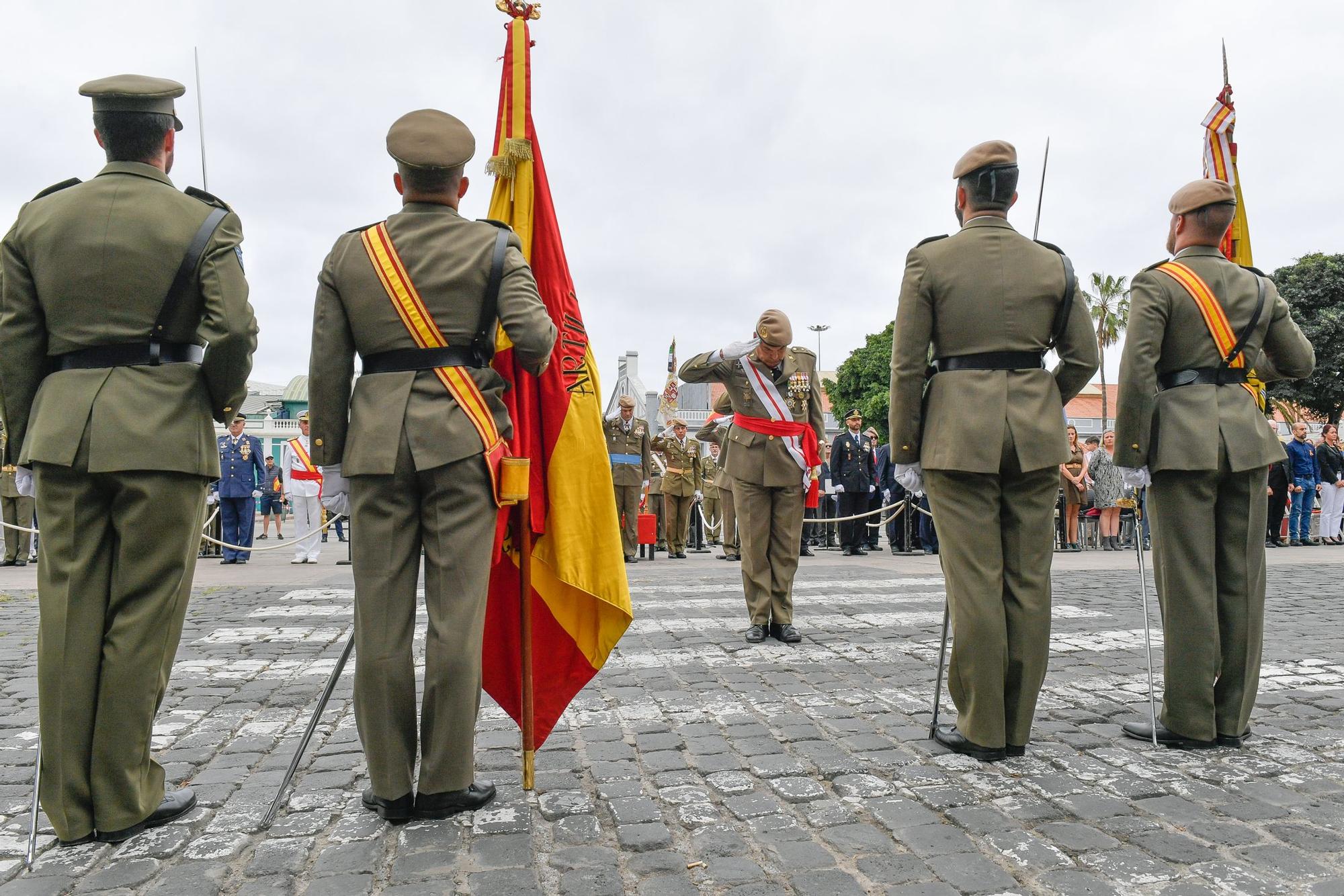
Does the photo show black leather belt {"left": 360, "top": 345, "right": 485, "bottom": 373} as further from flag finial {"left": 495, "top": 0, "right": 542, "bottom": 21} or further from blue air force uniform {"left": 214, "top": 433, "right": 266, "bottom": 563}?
blue air force uniform {"left": 214, "top": 433, "right": 266, "bottom": 563}

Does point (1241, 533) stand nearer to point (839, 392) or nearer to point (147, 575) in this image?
point (147, 575)

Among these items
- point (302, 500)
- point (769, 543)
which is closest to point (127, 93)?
point (769, 543)

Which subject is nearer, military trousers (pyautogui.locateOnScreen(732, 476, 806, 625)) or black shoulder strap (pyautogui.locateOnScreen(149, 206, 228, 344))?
black shoulder strap (pyautogui.locateOnScreen(149, 206, 228, 344))

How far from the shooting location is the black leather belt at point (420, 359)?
10.8 feet

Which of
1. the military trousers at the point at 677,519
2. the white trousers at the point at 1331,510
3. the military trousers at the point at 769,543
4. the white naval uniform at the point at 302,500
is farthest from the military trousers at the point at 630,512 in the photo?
the white trousers at the point at 1331,510

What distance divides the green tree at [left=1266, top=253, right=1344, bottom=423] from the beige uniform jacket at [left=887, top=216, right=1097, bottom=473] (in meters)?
39.9

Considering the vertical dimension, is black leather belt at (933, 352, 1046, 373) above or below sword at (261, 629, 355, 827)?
above

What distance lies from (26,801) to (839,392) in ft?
203

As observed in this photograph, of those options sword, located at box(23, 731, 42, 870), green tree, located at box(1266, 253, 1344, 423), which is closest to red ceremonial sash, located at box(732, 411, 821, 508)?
sword, located at box(23, 731, 42, 870)

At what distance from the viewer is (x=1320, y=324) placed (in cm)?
3850

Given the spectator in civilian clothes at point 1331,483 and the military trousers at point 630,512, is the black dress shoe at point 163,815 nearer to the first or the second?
the military trousers at point 630,512

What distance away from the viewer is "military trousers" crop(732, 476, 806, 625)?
659 cm

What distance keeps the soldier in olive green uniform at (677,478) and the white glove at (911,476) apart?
11.5 meters

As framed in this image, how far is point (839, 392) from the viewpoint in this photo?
6362 centimetres
